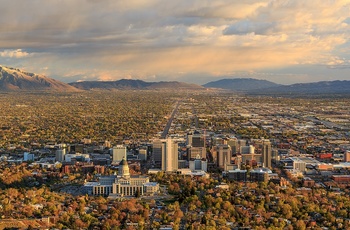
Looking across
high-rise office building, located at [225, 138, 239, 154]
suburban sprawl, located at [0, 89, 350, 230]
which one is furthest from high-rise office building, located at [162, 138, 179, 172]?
high-rise office building, located at [225, 138, 239, 154]

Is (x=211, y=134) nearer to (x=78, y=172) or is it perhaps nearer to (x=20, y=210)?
(x=78, y=172)

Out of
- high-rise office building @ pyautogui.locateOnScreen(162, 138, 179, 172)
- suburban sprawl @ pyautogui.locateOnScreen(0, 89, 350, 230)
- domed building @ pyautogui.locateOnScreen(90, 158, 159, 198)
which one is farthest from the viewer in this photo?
high-rise office building @ pyautogui.locateOnScreen(162, 138, 179, 172)

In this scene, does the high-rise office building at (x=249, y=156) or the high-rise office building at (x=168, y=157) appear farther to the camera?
the high-rise office building at (x=249, y=156)

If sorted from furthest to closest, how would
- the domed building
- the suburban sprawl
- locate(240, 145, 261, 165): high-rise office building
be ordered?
1. locate(240, 145, 261, 165): high-rise office building
2. the domed building
3. the suburban sprawl

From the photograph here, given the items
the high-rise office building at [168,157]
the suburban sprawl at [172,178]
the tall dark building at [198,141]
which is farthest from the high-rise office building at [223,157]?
the tall dark building at [198,141]

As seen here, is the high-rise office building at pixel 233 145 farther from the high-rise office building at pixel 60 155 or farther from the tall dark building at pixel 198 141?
the high-rise office building at pixel 60 155

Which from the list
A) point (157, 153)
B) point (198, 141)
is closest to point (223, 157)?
point (157, 153)

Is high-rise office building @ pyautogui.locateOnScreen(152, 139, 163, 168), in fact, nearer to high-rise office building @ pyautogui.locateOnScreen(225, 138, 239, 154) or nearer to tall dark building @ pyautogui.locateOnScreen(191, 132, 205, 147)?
tall dark building @ pyautogui.locateOnScreen(191, 132, 205, 147)

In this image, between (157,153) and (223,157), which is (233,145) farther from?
(157,153)

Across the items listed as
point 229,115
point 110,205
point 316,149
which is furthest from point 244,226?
point 229,115

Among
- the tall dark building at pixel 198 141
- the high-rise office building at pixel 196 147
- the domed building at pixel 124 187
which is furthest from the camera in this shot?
the tall dark building at pixel 198 141

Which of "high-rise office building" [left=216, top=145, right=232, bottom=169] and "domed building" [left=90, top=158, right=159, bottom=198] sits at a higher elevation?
"high-rise office building" [left=216, top=145, right=232, bottom=169]

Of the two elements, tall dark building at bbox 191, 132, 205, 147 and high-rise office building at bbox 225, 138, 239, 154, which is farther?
tall dark building at bbox 191, 132, 205, 147
